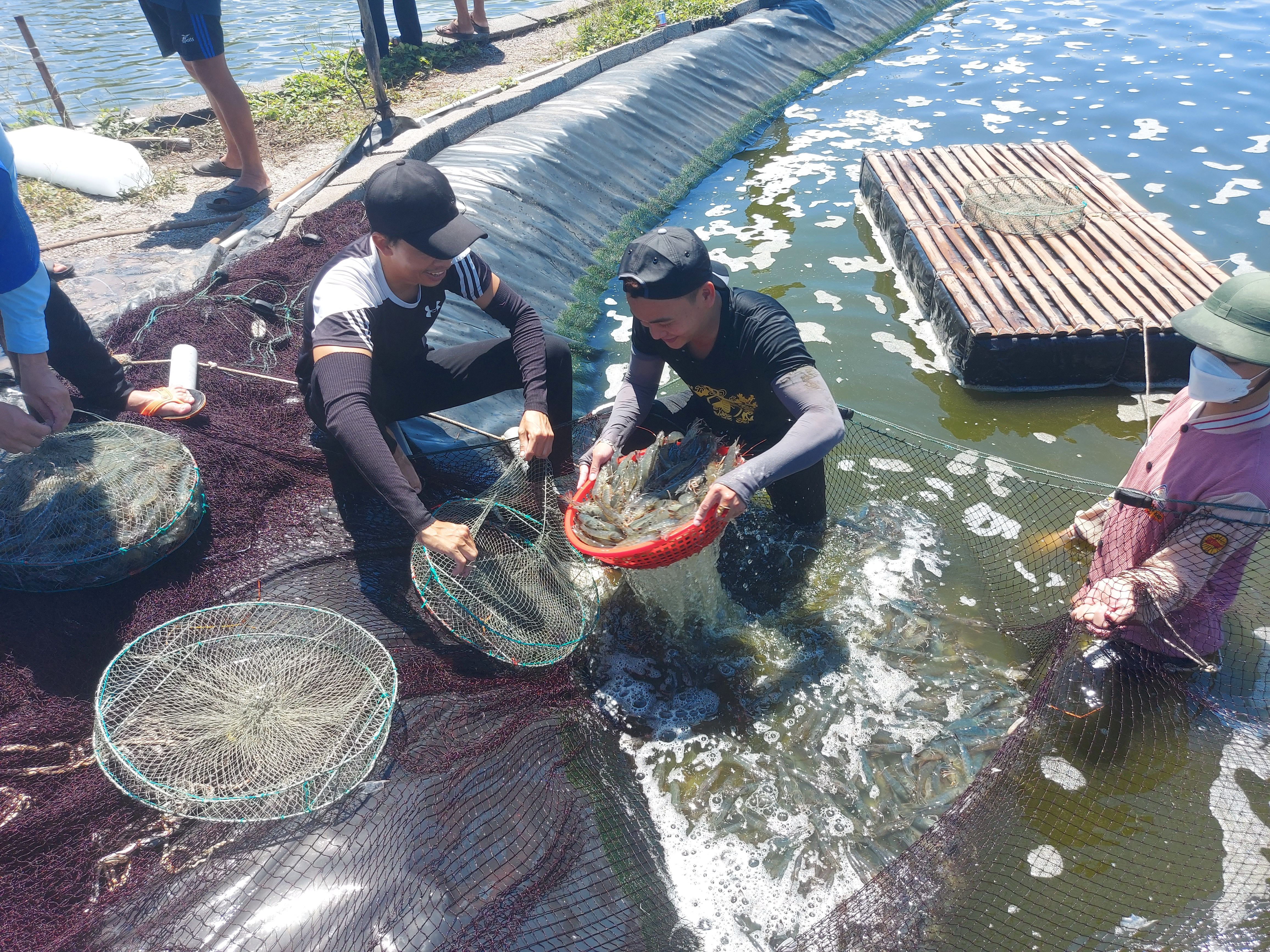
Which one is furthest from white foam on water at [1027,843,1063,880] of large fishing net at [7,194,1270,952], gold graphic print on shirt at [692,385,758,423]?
gold graphic print on shirt at [692,385,758,423]

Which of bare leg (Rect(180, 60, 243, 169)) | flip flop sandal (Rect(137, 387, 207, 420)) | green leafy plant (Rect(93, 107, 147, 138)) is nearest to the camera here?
flip flop sandal (Rect(137, 387, 207, 420))

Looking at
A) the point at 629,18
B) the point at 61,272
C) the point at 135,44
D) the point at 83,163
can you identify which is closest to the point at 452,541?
the point at 61,272

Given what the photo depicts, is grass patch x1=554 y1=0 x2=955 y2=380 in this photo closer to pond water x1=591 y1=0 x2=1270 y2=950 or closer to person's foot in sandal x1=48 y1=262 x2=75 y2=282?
pond water x1=591 y1=0 x2=1270 y2=950

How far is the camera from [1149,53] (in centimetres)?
1170

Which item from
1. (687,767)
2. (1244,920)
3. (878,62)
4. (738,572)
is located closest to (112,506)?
(687,767)

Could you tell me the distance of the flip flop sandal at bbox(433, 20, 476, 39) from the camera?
11.3 metres

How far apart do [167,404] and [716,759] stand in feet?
10.4

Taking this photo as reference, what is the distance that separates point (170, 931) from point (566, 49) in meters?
11.5

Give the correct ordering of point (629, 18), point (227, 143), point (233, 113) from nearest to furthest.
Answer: point (233, 113)
point (227, 143)
point (629, 18)

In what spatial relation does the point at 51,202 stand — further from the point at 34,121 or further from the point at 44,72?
the point at 34,121

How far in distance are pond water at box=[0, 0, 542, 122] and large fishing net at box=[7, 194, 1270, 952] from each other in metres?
8.70

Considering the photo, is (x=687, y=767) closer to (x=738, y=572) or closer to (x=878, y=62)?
(x=738, y=572)

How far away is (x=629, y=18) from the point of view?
452 inches

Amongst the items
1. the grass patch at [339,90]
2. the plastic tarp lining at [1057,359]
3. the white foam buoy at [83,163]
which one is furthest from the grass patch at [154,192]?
the plastic tarp lining at [1057,359]
